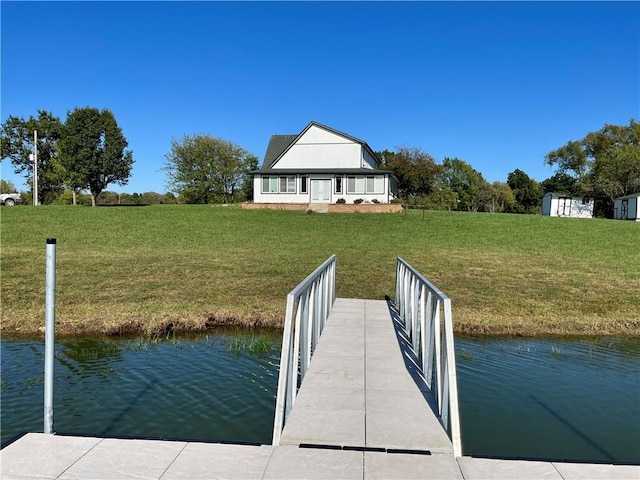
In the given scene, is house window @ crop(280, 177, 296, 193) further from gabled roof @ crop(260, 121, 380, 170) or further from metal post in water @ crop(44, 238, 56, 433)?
metal post in water @ crop(44, 238, 56, 433)

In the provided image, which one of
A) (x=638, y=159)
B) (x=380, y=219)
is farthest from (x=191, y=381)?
(x=638, y=159)

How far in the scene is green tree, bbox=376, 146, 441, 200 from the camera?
2179 inches

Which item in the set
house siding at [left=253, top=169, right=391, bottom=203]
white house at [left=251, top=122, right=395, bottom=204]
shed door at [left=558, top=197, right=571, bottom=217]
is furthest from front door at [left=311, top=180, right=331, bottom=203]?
shed door at [left=558, top=197, right=571, bottom=217]

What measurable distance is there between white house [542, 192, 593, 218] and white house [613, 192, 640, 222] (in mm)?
2677

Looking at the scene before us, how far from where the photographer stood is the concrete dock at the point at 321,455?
3063 mm

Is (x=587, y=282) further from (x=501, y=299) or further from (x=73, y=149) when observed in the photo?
(x=73, y=149)

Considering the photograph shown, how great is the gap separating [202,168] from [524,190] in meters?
56.2

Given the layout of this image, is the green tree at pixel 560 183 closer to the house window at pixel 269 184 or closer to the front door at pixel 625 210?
the front door at pixel 625 210

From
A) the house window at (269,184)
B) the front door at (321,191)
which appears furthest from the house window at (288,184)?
the front door at (321,191)

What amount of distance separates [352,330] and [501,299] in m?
5.07

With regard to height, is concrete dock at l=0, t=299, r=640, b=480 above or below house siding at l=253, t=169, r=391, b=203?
below

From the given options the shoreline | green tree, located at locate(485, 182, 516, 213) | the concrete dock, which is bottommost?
the shoreline

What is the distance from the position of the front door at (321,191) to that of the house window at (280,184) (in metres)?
1.51

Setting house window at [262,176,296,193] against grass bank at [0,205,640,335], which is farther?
house window at [262,176,296,193]
